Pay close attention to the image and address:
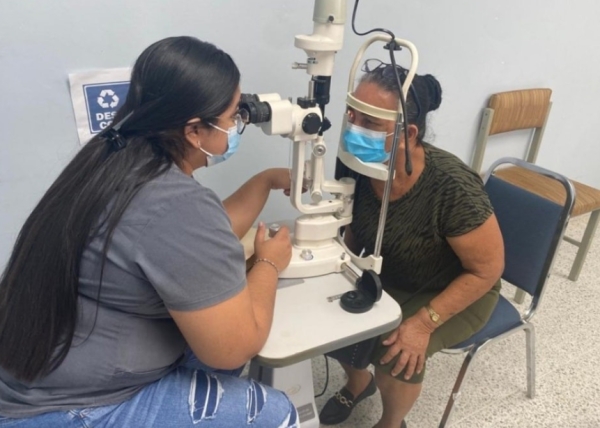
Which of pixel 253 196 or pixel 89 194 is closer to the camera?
pixel 89 194

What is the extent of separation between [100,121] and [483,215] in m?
1.05

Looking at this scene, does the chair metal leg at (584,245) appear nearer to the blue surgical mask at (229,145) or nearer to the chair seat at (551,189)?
the chair seat at (551,189)

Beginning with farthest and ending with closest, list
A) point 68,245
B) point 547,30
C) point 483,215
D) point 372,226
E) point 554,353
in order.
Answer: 1. point 547,30
2. point 554,353
3. point 372,226
4. point 483,215
5. point 68,245

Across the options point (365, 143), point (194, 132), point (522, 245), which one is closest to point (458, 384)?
point (522, 245)

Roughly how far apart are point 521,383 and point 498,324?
512mm

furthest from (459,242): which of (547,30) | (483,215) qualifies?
(547,30)

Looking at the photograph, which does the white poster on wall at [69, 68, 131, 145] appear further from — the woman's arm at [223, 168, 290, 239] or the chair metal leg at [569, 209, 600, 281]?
the chair metal leg at [569, 209, 600, 281]

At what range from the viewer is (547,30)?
217cm

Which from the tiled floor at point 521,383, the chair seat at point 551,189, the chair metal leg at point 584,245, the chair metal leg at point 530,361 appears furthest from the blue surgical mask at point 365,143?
the chair metal leg at point 584,245

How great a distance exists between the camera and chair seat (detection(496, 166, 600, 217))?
6.91ft

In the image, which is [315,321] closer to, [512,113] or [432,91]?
[432,91]

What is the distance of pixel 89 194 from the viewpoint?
77 cm

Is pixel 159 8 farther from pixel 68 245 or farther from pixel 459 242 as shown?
pixel 459 242

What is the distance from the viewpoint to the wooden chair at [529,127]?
2133 mm
